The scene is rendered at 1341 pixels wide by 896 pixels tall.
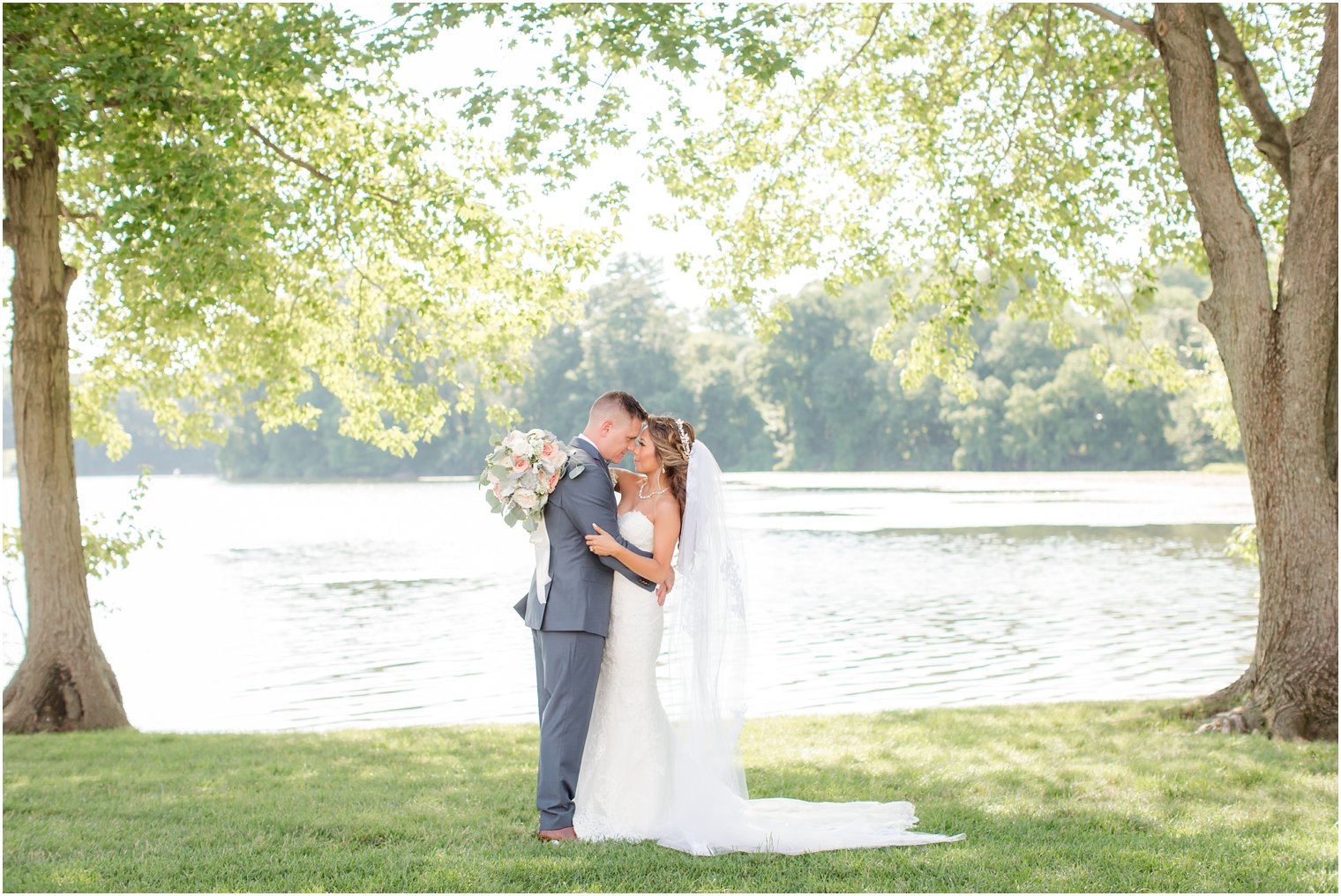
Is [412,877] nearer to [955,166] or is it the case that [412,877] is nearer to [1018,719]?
[1018,719]

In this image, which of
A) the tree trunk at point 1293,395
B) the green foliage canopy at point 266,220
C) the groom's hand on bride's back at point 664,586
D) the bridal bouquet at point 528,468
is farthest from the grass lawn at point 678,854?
the green foliage canopy at point 266,220

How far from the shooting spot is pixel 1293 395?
8.55 meters

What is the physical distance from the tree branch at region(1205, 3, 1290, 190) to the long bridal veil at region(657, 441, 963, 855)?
563 centimetres

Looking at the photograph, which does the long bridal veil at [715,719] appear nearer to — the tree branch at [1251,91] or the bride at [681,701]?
the bride at [681,701]

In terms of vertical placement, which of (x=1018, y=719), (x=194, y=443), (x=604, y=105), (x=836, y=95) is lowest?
(x=1018, y=719)

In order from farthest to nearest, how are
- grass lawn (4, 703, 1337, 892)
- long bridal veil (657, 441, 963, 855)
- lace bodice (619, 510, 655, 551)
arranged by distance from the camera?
1. lace bodice (619, 510, 655, 551)
2. long bridal veil (657, 441, 963, 855)
3. grass lawn (4, 703, 1337, 892)

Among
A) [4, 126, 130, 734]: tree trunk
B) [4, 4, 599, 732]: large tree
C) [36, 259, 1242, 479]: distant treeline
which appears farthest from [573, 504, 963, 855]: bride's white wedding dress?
[36, 259, 1242, 479]: distant treeline

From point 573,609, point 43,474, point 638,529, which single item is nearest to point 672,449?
point 638,529

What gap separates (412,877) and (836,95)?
9.93 meters

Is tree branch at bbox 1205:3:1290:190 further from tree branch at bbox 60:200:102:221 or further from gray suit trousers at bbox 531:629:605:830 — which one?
tree branch at bbox 60:200:102:221

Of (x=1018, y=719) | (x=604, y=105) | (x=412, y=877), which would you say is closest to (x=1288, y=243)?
(x=1018, y=719)

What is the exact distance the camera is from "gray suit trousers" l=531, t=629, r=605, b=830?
19.1 feet

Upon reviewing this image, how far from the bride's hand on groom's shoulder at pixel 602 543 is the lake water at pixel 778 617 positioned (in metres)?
0.92

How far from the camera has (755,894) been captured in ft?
16.0
